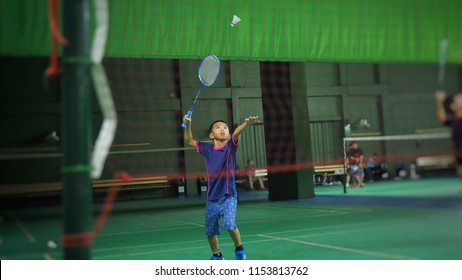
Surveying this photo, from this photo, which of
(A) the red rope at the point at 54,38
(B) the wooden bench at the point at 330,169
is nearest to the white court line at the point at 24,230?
(A) the red rope at the point at 54,38

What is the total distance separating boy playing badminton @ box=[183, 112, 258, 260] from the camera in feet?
16.2

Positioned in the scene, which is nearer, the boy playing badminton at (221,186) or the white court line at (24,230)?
the boy playing badminton at (221,186)

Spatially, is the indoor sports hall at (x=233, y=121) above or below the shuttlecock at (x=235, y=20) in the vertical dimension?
below

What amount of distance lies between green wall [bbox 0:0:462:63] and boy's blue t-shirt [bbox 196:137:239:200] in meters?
1.41

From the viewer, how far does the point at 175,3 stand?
18.7 ft

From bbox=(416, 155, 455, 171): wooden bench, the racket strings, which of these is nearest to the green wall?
the racket strings

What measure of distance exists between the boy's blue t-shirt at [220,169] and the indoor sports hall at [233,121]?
Answer: 0.06m

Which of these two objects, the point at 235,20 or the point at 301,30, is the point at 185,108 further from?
the point at 301,30

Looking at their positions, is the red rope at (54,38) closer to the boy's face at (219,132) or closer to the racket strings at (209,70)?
the boy's face at (219,132)

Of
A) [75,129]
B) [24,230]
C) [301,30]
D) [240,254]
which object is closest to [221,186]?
[240,254]

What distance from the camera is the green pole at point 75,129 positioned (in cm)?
267

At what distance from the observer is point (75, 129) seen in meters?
2.68

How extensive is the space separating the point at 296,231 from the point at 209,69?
2857 millimetres

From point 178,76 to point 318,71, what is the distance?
5.30 m
